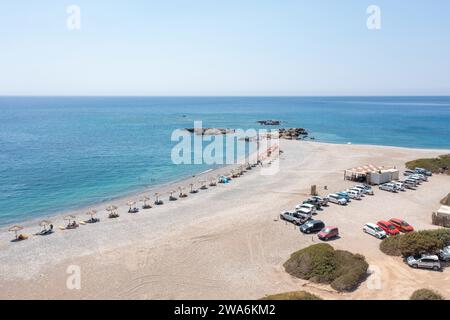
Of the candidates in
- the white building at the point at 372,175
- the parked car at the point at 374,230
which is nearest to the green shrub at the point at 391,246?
the parked car at the point at 374,230

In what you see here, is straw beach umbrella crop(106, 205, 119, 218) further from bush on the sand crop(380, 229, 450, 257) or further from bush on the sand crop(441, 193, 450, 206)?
bush on the sand crop(441, 193, 450, 206)

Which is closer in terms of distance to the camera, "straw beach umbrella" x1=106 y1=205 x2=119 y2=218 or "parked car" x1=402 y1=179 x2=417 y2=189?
"straw beach umbrella" x1=106 y1=205 x2=119 y2=218

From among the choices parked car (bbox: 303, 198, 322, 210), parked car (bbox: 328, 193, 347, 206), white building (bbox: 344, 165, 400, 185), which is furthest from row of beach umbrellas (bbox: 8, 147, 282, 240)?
white building (bbox: 344, 165, 400, 185)

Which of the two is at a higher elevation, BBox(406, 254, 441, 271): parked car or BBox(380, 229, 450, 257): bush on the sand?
BBox(380, 229, 450, 257): bush on the sand

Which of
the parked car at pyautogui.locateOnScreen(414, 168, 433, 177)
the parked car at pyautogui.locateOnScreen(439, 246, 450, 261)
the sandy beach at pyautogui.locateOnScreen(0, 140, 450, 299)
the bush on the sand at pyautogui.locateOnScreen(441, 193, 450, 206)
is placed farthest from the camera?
the parked car at pyautogui.locateOnScreen(414, 168, 433, 177)

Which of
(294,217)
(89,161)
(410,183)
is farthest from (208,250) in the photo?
(89,161)
